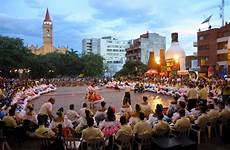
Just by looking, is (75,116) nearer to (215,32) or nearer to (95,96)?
(95,96)

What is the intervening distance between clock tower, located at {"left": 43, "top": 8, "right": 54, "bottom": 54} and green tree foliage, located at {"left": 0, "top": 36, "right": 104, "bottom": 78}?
51.5 m

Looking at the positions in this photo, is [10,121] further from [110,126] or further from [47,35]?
[47,35]

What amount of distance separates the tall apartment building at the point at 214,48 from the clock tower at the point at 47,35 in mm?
97661

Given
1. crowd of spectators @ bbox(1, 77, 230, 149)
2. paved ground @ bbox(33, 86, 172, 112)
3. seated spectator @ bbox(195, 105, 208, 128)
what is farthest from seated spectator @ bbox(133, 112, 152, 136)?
paved ground @ bbox(33, 86, 172, 112)

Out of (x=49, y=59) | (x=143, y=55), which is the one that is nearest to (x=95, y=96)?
(x=49, y=59)

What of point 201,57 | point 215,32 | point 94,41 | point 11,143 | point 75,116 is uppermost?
A: point 94,41

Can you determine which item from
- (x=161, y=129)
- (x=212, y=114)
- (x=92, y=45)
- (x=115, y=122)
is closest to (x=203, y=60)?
(x=212, y=114)

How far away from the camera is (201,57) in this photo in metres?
61.2

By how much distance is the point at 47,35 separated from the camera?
15338 centimetres

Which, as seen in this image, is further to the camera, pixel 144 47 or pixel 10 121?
pixel 144 47

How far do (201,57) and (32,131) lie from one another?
52.8 metres

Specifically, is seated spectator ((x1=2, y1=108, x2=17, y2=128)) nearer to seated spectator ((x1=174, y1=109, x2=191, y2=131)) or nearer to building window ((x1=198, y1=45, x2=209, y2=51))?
seated spectator ((x1=174, y1=109, x2=191, y2=131))

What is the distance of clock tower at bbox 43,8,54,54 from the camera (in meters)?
150

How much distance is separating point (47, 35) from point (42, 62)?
238 ft
